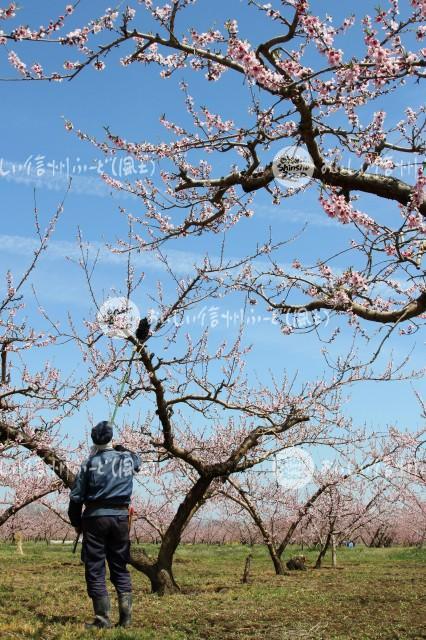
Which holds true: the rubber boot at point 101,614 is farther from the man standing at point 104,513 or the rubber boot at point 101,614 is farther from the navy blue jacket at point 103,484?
the navy blue jacket at point 103,484

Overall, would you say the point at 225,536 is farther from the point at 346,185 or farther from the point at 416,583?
the point at 346,185

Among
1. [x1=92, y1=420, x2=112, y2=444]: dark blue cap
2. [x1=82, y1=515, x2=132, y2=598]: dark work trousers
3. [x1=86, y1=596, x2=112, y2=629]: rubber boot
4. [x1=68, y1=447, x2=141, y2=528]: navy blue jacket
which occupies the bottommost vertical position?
[x1=86, y1=596, x2=112, y2=629]: rubber boot

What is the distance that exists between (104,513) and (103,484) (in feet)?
1.10

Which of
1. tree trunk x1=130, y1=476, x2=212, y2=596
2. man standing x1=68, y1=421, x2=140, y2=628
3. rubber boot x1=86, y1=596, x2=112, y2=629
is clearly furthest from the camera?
tree trunk x1=130, y1=476, x2=212, y2=596

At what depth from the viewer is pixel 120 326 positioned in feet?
30.4

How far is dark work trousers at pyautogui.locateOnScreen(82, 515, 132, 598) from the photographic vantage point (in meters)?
6.35

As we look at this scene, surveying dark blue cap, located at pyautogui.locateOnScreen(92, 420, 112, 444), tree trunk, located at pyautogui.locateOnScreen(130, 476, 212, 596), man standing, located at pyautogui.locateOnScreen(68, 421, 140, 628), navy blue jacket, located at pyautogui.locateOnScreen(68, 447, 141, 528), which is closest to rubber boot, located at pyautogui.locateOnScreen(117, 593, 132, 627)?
man standing, located at pyautogui.locateOnScreen(68, 421, 140, 628)

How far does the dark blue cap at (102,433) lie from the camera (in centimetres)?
643

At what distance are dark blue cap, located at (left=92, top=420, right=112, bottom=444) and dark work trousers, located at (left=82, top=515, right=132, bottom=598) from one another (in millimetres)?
817

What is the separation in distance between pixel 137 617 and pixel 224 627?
112 centimetres

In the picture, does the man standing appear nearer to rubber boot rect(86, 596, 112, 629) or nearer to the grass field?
rubber boot rect(86, 596, 112, 629)

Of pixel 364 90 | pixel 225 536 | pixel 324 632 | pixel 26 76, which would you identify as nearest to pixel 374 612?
pixel 324 632

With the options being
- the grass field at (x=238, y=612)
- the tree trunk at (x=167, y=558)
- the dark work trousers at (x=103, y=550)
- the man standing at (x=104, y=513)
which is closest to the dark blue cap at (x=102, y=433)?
the man standing at (x=104, y=513)

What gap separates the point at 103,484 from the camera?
6.35 metres
